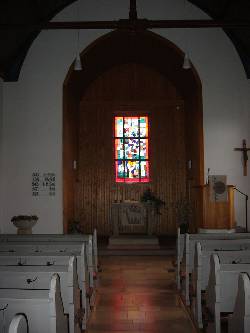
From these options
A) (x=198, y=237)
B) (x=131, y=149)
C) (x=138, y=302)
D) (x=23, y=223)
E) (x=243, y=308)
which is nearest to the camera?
(x=243, y=308)

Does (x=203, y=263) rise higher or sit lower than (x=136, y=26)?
lower

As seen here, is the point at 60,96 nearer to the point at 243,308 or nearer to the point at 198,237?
the point at 198,237

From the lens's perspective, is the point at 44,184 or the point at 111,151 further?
the point at 111,151

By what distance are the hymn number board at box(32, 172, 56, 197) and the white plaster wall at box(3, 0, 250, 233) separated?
0.12m

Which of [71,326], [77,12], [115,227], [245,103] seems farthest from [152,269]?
[77,12]

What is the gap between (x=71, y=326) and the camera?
10.8 ft

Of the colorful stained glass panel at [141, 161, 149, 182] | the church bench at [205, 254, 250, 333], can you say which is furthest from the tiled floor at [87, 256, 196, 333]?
the colorful stained glass panel at [141, 161, 149, 182]

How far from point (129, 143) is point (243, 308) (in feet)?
33.7

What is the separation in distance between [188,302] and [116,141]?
8013 millimetres

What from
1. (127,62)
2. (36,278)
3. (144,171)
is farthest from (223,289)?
(127,62)

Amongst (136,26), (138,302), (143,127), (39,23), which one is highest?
(39,23)

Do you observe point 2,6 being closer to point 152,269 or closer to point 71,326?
point 152,269

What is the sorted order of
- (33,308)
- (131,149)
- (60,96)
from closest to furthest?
(33,308)
(60,96)
(131,149)

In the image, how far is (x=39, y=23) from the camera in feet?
28.3
